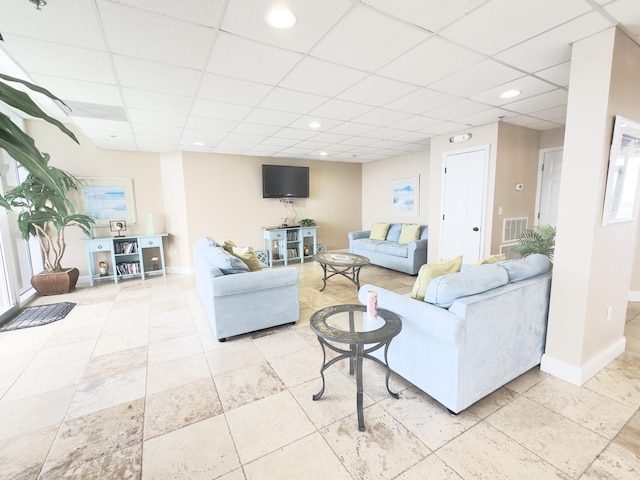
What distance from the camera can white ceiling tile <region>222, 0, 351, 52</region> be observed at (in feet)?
5.21

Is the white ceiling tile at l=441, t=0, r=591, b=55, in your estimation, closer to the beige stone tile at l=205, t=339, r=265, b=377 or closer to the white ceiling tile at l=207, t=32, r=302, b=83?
the white ceiling tile at l=207, t=32, r=302, b=83

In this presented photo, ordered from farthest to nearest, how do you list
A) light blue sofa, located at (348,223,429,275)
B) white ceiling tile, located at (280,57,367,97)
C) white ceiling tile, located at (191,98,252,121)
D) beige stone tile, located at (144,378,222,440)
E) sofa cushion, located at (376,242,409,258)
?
sofa cushion, located at (376,242,409,258) → light blue sofa, located at (348,223,429,275) → white ceiling tile, located at (191,98,252,121) → white ceiling tile, located at (280,57,367,97) → beige stone tile, located at (144,378,222,440)

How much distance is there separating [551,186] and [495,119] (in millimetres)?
1568

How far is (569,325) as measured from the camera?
2141 millimetres

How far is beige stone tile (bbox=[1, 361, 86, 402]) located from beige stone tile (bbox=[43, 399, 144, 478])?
0.53m

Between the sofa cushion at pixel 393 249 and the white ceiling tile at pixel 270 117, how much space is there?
9.72ft

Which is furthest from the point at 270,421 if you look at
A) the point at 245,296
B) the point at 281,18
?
the point at 281,18

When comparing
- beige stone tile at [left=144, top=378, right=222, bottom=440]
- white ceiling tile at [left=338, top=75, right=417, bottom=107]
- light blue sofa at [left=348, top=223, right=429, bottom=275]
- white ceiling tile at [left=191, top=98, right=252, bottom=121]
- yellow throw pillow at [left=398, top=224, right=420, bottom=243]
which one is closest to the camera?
beige stone tile at [left=144, top=378, right=222, bottom=440]

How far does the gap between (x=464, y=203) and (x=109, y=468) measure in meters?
4.71

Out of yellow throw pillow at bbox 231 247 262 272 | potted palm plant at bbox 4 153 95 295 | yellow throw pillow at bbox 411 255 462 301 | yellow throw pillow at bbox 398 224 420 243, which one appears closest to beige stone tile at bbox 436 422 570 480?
yellow throw pillow at bbox 411 255 462 301

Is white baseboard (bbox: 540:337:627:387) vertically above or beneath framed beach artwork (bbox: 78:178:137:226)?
beneath

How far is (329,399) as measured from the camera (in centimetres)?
200

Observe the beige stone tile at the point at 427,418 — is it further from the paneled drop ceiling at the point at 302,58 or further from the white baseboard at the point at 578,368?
the paneled drop ceiling at the point at 302,58

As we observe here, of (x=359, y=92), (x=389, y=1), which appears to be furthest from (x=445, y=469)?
(x=359, y=92)
